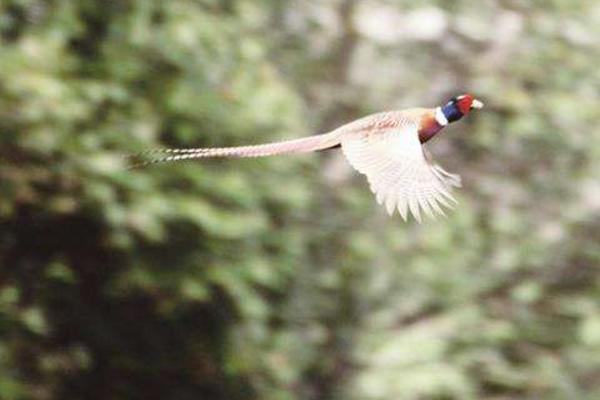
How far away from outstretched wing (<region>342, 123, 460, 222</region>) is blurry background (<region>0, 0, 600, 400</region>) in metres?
3.16

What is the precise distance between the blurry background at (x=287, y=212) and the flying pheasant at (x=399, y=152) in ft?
10.3

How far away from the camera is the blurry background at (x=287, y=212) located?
546cm

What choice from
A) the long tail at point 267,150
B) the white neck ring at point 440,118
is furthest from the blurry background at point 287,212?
the white neck ring at point 440,118

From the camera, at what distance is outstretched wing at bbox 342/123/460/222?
2.03 m

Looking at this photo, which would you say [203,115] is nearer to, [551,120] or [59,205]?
[59,205]

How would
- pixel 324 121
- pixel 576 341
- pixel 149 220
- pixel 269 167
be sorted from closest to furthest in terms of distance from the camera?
1. pixel 149 220
2. pixel 269 167
3. pixel 324 121
4. pixel 576 341

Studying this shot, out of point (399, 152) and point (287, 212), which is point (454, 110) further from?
point (287, 212)

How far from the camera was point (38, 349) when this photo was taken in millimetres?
6141

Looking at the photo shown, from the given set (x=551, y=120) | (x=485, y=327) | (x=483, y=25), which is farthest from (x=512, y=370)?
(x=483, y=25)

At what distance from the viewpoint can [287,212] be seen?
6242 mm

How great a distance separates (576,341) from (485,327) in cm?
49

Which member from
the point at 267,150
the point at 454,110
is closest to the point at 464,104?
the point at 454,110

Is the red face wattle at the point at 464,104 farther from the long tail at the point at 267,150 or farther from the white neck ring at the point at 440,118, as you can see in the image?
the long tail at the point at 267,150

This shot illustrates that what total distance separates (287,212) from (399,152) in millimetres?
4206
